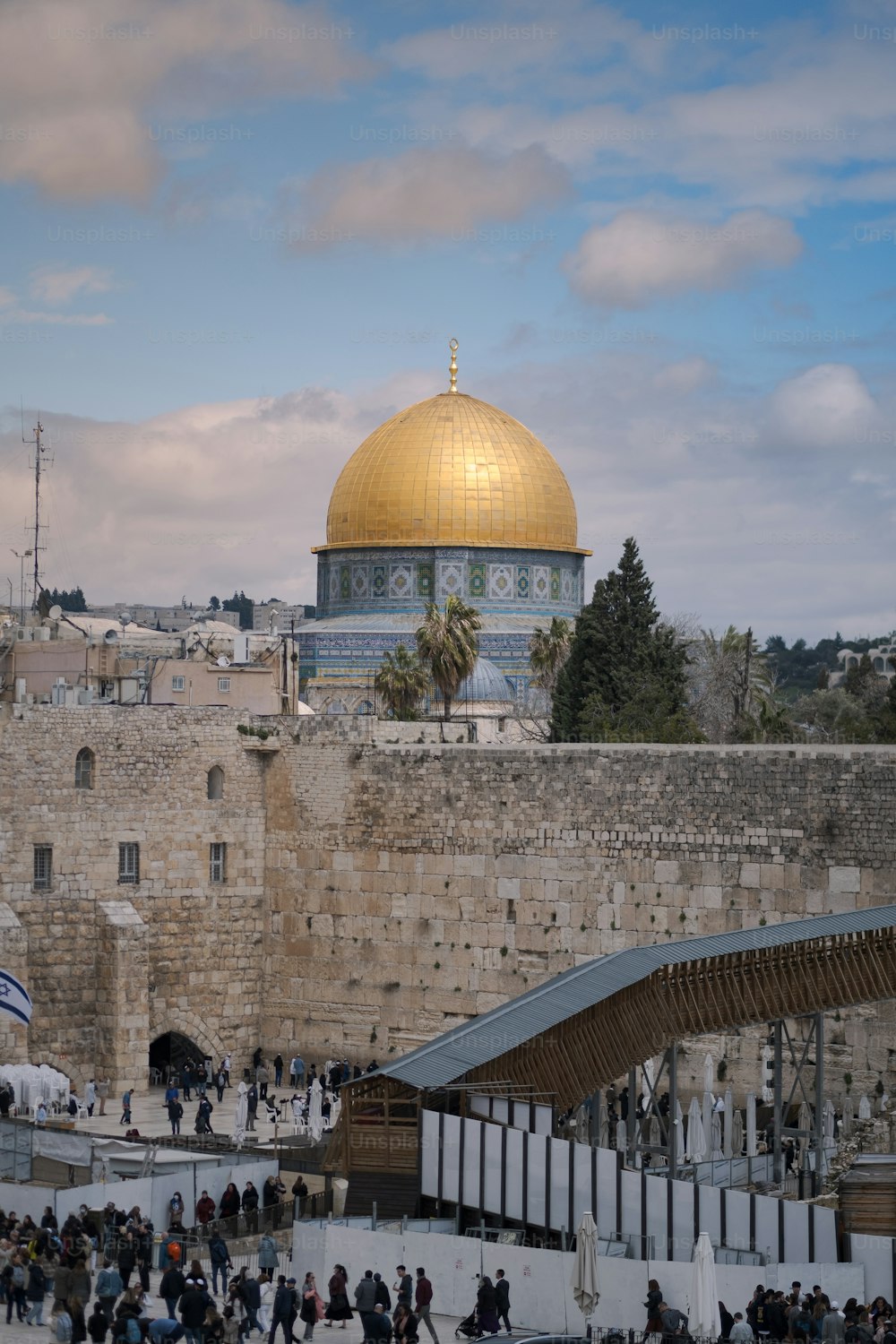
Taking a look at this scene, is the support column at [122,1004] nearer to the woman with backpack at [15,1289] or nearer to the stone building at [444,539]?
the woman with backpack at [15,1289]

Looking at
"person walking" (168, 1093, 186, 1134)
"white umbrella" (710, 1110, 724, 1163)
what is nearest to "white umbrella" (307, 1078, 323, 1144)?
"person walking" (168, 1093, 186, 1134)

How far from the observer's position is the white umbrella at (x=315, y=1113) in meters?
24.9

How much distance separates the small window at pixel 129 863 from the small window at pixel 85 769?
94 centimetres

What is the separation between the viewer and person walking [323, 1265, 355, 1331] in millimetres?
16125

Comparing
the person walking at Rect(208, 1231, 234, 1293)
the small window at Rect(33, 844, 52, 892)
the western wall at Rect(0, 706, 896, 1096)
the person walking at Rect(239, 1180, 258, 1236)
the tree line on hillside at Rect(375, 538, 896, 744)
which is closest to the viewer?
the person walking at Rect(208, 1231, 234, 1293)

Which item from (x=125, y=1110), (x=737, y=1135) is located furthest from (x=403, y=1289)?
(x=125, y=1110)

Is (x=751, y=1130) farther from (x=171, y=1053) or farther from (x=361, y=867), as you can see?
(x=171, y=1053)

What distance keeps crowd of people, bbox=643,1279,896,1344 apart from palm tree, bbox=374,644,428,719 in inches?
1025

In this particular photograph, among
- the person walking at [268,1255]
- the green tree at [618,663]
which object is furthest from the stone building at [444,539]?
the person walking at [268,1255]

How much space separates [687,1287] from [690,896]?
10.1m

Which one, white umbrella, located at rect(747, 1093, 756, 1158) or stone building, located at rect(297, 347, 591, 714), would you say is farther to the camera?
stone building, located at rect(297, 347, 591, 714)

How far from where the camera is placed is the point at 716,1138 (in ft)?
71.4

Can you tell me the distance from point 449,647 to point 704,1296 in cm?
2532

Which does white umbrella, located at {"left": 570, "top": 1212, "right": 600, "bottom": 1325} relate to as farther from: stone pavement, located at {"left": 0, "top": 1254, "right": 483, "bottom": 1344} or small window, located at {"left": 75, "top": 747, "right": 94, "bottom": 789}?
small window, located at {"left": 75, "top": 747, "right": 94, "bottom": 789}
